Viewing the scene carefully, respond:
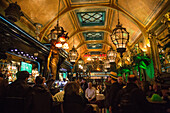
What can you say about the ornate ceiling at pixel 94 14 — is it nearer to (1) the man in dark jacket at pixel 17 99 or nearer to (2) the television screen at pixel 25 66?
(2) the television screen at pixel 25 66

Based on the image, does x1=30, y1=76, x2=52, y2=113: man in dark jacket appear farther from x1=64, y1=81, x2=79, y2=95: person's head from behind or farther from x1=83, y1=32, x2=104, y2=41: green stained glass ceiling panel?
x1=83, y1=32, x2=104, y2=41: green stained glass ceiling panel

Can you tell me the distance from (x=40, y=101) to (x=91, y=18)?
373 inches

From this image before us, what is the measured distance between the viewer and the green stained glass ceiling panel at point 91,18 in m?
9.68

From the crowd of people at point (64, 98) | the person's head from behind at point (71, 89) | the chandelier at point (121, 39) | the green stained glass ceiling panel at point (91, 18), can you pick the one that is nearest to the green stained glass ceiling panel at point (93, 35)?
the green stained glass ceiling panel at point (91, 18)

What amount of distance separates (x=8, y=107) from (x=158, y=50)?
6338 mm

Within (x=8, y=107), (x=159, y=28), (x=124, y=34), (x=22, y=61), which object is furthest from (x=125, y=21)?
(x=8, y=107)

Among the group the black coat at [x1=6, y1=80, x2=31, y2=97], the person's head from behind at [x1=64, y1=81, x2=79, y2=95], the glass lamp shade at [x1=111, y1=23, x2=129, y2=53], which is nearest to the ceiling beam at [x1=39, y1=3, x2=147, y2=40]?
the glass lamp shade at [x1=111, y1=23, x2=129, y2=53]

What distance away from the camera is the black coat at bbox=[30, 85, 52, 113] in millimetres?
2215

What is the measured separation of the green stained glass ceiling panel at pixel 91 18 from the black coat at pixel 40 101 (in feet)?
27.6

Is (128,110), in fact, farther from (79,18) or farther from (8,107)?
(79,18)

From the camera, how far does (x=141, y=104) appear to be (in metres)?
2.11

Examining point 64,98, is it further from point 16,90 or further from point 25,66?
point 25,66

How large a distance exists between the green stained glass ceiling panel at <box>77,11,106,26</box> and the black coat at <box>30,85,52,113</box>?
331 inches

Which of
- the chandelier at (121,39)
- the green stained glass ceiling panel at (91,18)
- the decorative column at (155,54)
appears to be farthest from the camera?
the green stained glass ceiling panel at (91,18)
